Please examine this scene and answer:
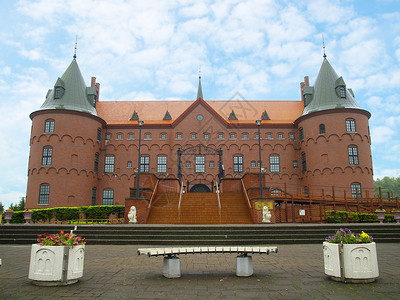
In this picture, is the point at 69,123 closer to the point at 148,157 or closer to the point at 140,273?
the point at 148,157

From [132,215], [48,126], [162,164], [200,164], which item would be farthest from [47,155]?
[132,215]

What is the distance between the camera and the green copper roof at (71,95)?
33.4 meters

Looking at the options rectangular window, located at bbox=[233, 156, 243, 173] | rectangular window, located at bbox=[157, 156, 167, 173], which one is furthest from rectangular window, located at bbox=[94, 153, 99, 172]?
rectangular window, located at bbox=[233, 156, 243, 173]

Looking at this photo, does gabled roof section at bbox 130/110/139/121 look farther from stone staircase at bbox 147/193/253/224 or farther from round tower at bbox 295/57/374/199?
round tower at bbox 295/57/374/199

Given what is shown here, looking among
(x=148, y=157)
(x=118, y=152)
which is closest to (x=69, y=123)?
(x=118, y=152)

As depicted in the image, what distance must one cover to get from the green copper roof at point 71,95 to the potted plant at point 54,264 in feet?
95.7

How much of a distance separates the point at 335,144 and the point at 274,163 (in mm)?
6699

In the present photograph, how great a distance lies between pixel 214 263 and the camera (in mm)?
8906

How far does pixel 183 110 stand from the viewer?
134 feet

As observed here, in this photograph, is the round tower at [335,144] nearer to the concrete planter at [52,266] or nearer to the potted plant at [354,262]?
the potted plant at [354,262]

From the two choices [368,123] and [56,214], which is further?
[368,123]

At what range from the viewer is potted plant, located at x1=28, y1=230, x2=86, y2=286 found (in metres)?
6.29

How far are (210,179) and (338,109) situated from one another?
586 inches

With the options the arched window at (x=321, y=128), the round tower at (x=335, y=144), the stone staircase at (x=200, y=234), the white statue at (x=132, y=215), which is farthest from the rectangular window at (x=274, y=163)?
the white statue at (x=132, y=215)
